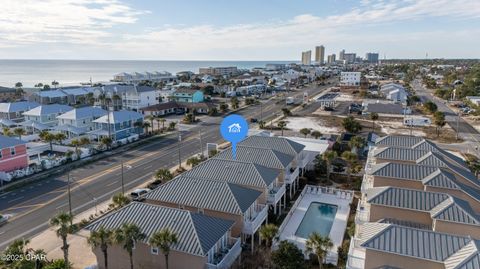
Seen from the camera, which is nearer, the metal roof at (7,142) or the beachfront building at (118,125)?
the metal roof at (7,142)

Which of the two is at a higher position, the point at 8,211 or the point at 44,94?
the point at 44,94

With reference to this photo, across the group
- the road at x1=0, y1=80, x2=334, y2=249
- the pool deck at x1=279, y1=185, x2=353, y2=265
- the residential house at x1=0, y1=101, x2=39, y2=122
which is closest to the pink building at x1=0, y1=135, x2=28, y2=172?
the road at x1=0, y1=80, x2=334, y2=249

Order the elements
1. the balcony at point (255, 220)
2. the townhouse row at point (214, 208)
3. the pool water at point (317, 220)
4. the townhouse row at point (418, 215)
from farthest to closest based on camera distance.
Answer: the pool water at point (317, 220) < the balcony at point (255, 220) < the townhouse row at point (214, 208) < the townhouse row at point (418, 215)

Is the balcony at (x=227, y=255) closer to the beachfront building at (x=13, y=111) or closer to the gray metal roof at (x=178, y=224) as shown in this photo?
the gray metal roof at (x=178, y=224)

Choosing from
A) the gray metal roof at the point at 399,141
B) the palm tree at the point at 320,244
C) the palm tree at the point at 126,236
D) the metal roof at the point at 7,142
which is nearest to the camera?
the palm tree at the point at 126,236

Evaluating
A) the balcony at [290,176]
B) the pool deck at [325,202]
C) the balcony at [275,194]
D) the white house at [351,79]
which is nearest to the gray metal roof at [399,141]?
the pool deck at [325,202]

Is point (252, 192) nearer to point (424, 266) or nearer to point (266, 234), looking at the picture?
point (266, 234)

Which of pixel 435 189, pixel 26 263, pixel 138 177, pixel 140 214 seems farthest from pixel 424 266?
pixel 138 177
